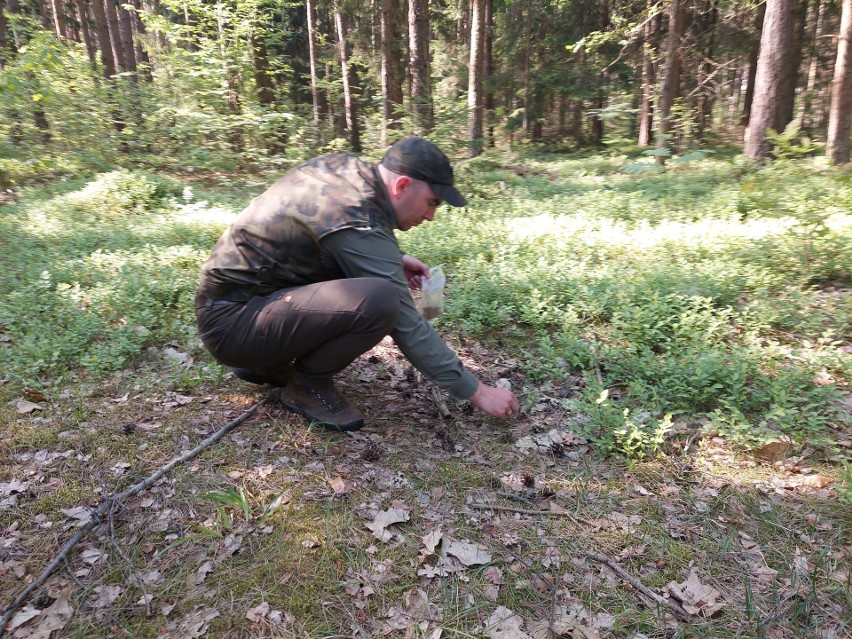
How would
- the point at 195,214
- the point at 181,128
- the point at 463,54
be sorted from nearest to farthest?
the point at 195,214, the point at 181,128, the point at 463,54

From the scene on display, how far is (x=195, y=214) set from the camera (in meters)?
7.62

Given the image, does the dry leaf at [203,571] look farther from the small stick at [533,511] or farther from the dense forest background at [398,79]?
the dense forest background at [398,79]

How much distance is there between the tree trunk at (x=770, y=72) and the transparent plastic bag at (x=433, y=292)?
739 cm

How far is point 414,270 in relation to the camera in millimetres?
3520

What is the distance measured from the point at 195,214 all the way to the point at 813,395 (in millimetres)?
7513

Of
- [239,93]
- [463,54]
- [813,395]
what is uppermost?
[463,54]

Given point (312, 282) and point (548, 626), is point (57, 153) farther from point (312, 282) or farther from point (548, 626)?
point (548, 626)

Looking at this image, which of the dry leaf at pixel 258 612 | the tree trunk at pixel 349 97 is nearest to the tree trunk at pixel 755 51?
the tree trunk at pixel 349 97

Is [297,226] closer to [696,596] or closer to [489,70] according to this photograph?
[696,596]

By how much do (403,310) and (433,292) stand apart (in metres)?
0.78

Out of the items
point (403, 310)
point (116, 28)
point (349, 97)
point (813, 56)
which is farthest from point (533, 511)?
point (116, 28)

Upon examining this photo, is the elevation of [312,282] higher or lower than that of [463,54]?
lower

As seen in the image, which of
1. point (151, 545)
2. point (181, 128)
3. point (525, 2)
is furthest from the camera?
point (525, 2)

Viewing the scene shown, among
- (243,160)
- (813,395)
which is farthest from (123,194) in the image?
(813,395)
